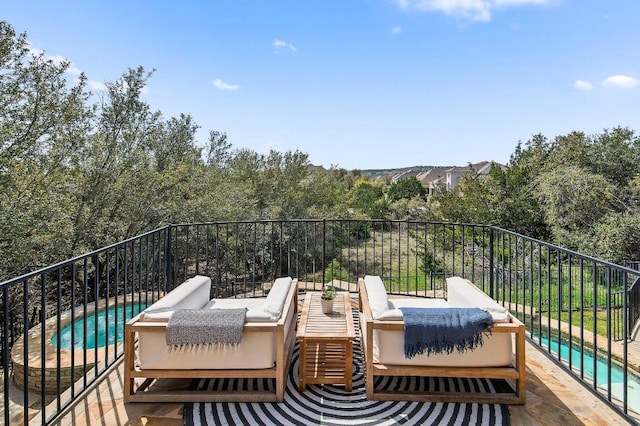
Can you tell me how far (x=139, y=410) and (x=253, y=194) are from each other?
13108 mm

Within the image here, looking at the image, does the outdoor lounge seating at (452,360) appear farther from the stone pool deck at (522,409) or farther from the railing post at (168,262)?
the railing post at (168,262)

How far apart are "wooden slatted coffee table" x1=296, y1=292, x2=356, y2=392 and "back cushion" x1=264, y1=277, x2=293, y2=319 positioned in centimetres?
23

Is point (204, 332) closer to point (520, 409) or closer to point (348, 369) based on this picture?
point (348, 369)

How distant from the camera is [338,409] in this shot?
2.29m

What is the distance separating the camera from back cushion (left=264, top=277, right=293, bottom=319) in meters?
2.45

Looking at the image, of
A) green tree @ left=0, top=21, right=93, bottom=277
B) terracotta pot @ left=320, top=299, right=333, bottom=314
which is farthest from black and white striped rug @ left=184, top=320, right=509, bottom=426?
green tree @ left=0, top=21, right=93, bottom=277

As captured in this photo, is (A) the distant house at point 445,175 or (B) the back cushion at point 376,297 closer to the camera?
(B) the back cushion at point 376,297

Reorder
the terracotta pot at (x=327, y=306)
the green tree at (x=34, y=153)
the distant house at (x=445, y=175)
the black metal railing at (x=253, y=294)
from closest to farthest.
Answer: the black metal railing at (x=253, y=294) < the terracotta pot at (x=327, y=306) < the green tree at (x=34, y=153) < the distant house at (x=445, y=175)

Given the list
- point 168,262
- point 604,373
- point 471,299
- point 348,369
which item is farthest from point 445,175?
point 348,369

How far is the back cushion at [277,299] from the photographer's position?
2452mm

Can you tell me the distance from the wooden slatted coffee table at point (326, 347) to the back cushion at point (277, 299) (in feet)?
0.77

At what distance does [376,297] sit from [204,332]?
1170 mm

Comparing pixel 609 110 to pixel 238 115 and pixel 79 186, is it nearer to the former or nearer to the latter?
pixel 238 115

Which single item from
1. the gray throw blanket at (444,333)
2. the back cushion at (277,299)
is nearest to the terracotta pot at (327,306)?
the back cushion at (277,299)
